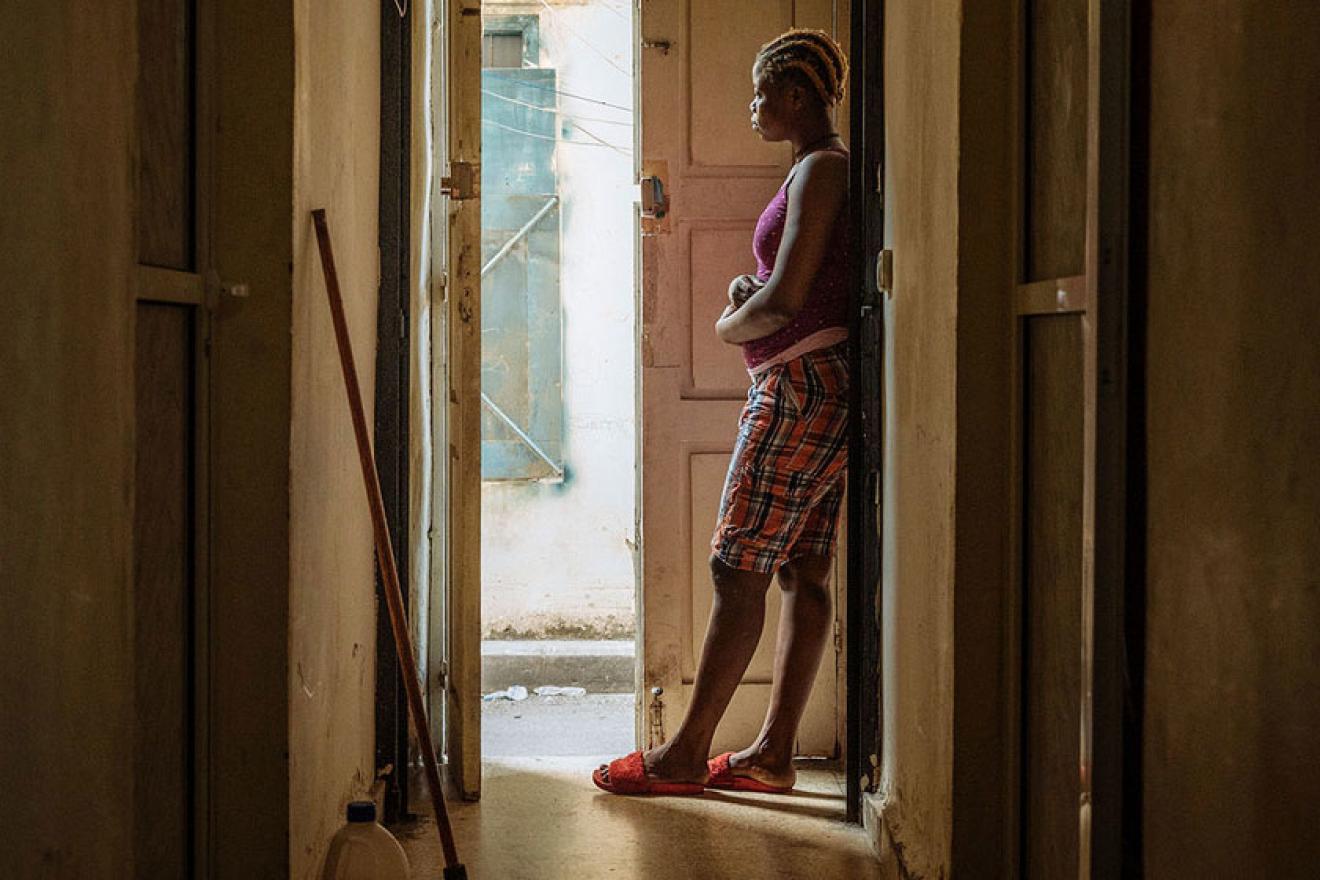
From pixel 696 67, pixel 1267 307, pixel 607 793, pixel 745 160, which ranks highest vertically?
pixel 696 67

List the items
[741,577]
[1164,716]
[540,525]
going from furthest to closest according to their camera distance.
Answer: [540,525]
[741,577]
[1164,716]

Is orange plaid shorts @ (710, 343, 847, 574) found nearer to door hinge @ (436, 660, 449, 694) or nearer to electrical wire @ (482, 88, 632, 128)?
door hinge @ (436, 660, 449, 694)

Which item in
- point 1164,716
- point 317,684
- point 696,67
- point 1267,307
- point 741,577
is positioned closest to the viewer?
point 1267,307

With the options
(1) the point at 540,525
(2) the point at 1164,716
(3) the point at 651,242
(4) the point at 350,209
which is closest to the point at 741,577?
(3) the point at 651,242

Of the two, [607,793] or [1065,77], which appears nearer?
[1065,77]

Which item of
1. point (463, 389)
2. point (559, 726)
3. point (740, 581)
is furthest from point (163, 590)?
point (559, 726)

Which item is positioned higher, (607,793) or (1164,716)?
(1164,716)

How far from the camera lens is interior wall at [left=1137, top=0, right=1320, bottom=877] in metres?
→ 1.06

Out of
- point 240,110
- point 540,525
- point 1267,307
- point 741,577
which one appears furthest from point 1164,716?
point 540,525

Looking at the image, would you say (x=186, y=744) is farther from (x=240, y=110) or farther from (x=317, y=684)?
(x=240, y=110)

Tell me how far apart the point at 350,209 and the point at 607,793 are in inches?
62.9

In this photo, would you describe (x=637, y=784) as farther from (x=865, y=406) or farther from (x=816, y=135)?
(x=816, y=135)

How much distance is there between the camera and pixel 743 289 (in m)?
3.54

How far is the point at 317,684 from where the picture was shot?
2.48 m
